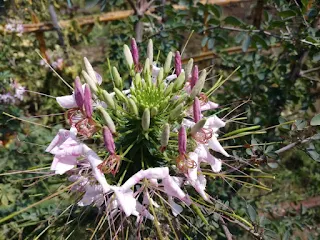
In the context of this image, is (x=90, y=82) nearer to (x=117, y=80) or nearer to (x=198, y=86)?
(x=117, y=80)

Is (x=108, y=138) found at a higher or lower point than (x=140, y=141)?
higher

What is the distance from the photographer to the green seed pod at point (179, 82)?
1213mm

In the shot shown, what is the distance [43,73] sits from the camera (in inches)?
148

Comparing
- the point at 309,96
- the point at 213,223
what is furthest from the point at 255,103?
the point at 213,223

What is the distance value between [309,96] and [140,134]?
1.63 metres

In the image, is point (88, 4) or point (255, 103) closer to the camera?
point (88, 4)

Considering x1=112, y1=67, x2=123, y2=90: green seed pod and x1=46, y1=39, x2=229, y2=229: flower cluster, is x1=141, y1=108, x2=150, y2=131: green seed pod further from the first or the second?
x1=112, y1=67, x2=123, y2=90: green seed pod

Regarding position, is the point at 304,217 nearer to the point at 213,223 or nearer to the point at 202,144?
the point at 213,223

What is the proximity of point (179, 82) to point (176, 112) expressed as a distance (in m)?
0.15

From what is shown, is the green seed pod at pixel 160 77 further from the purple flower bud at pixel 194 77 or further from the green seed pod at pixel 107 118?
the green seed pod at pixel 107 118

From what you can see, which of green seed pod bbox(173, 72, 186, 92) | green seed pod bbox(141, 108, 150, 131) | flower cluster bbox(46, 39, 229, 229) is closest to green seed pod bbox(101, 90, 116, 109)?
flower cluster bbox(46, 39, 229, 229)

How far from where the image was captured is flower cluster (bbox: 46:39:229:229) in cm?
105

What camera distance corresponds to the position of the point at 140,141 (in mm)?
1208

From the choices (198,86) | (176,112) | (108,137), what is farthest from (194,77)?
(108,137)
